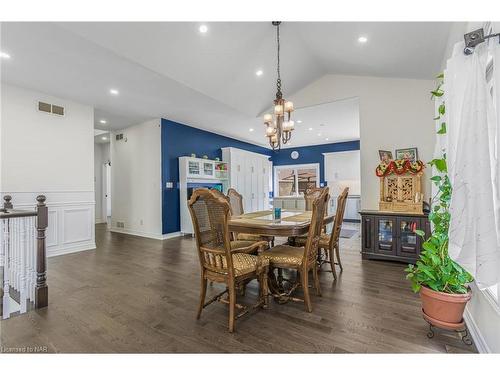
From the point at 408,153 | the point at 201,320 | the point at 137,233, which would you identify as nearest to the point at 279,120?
the point at 408,153

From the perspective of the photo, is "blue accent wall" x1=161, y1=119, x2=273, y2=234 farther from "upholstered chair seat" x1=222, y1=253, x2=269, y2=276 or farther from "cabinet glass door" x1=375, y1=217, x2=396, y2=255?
"cabinet glass door" x1=375, y1=217, x2=396, y2=255

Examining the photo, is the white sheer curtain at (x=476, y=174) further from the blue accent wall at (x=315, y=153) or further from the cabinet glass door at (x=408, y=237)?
the blue accent wall at (x=315, y=153)

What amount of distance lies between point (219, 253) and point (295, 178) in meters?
7.99

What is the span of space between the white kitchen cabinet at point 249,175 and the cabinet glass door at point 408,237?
14.5ft

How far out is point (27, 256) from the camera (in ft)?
7.91

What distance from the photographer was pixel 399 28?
2793 mm

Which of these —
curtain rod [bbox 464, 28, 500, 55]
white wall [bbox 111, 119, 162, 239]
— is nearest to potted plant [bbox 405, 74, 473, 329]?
curtain rod [bbox 464, 28, 500, 55]

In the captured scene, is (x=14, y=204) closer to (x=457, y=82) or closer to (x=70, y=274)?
(x=70, y=274)

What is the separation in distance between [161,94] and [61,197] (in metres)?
2.50

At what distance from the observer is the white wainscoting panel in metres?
3.90

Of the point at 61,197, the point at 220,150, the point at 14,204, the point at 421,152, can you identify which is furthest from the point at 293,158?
the point at 14,204

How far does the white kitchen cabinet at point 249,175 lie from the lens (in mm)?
7070

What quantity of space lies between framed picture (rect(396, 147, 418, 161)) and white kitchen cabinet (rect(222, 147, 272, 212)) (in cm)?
421

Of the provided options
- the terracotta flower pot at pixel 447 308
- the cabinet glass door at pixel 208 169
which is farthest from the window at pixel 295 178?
the terracotta flower pot at pixel 447 308
